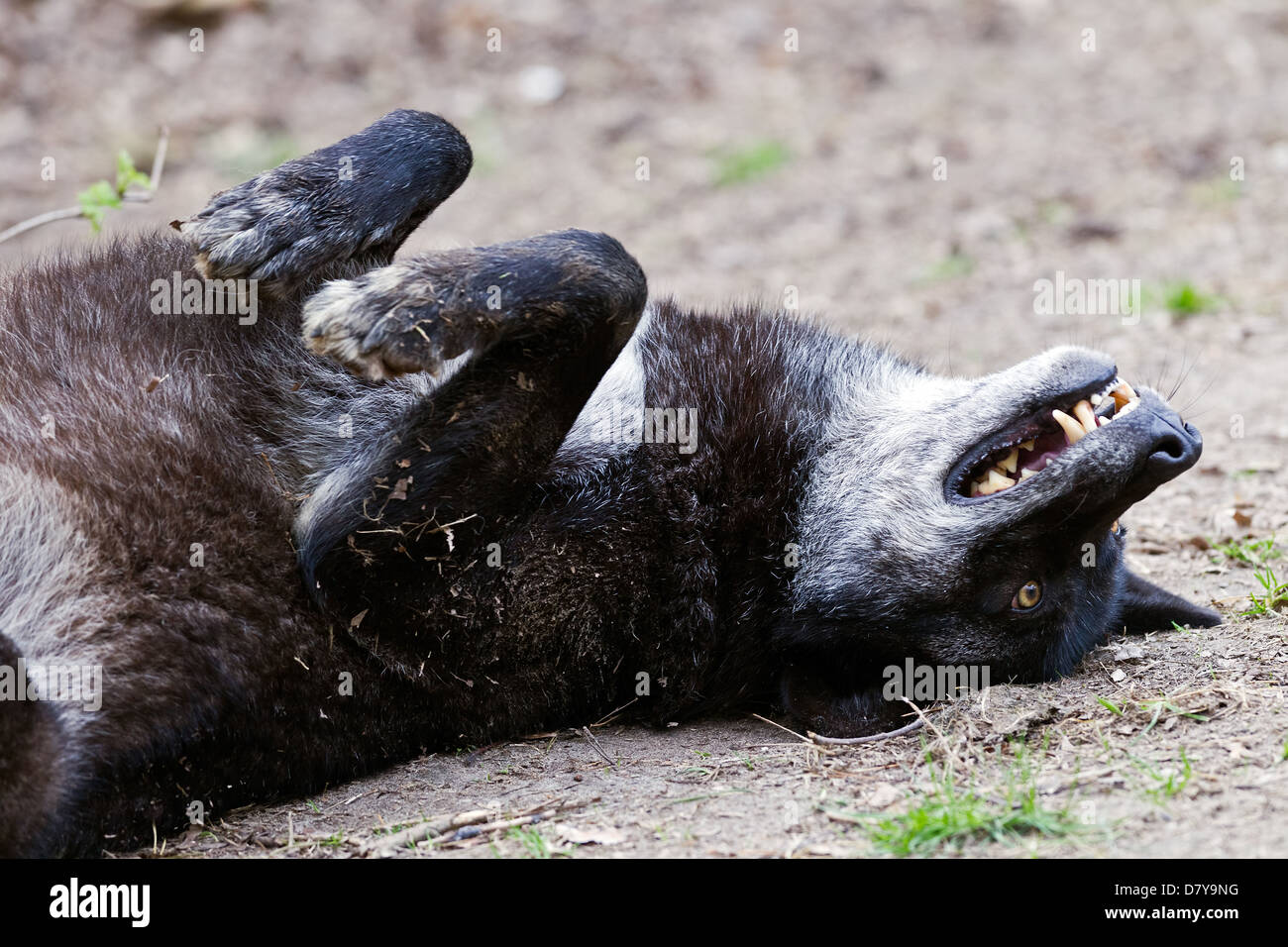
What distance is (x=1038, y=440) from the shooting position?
4.16 m

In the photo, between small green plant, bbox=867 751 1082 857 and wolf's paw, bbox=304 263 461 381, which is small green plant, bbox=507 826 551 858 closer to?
small green plant, bbox=867 751 1082 857

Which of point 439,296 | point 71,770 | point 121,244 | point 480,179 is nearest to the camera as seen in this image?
point 71,770

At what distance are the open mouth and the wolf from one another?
0.05ft

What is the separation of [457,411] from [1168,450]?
7.26 ft

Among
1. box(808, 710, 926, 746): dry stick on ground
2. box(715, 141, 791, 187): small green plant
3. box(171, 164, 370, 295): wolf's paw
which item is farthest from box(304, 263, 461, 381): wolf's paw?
box(715, 141, 791, 187): small green plant

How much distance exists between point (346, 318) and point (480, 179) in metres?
6.50

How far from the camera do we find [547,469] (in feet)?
13.0

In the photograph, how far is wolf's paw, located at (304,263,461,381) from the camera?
3.51 metres

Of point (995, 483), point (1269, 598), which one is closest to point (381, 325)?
point (995, 483)

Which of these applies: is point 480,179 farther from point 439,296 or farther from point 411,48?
point 439,296

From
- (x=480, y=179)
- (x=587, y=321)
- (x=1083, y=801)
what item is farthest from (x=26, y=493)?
(x=480, y=179)

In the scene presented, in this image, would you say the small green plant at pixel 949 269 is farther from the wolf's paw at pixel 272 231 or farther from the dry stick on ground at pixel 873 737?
the wolf's paw at pixel 272 231

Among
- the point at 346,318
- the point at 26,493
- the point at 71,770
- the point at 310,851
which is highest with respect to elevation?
the point at 346,318

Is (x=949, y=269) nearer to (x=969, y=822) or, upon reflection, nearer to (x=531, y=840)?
(x=969, y=822)
